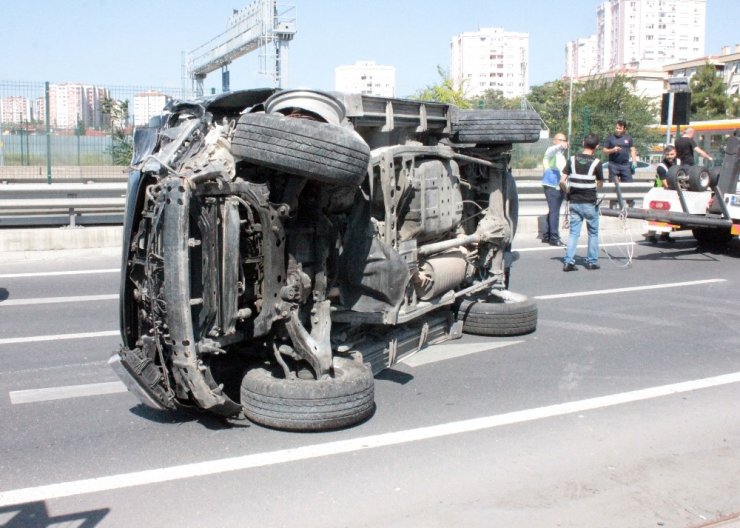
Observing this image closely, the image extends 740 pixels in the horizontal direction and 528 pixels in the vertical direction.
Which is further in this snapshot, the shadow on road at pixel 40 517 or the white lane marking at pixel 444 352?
the white lane marking at pixel 444 352

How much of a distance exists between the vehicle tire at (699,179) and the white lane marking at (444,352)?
24.1 feet

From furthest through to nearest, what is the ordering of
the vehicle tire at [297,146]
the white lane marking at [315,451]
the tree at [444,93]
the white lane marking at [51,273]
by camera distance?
the tree at [444,93] → the white lane marking at [51,273] → the vehicle tire at [297,146] → the white lane marking at [315,451]

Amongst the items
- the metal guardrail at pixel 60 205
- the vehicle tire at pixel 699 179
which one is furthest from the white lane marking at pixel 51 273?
the vehicle tire at pixel 699 179

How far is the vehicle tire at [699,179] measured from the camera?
13648 millimetres

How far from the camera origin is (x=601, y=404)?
600 centimetres

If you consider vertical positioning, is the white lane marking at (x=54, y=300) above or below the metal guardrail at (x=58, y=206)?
below

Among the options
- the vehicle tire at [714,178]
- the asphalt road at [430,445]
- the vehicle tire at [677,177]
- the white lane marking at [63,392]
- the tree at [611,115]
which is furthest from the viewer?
the tree at [611,115]

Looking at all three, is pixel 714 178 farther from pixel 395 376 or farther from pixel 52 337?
pixel 52 337

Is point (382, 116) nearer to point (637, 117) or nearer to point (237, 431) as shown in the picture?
point (237, 431)

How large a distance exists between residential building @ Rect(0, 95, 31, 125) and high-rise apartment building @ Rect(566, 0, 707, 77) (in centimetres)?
17084

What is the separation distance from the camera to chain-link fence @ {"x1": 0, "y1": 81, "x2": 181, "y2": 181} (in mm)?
17500

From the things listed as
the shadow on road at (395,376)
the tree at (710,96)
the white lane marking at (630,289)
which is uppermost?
the tree at (710,96)

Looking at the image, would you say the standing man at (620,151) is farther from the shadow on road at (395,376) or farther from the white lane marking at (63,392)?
the white lane marking at (63,392)

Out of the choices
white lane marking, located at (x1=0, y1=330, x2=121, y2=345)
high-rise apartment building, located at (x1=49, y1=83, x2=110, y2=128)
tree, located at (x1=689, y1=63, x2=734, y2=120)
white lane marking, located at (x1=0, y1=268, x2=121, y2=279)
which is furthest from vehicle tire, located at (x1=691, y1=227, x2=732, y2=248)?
tree, located at (x1=689, y1=63, x2=734, y2=120)
